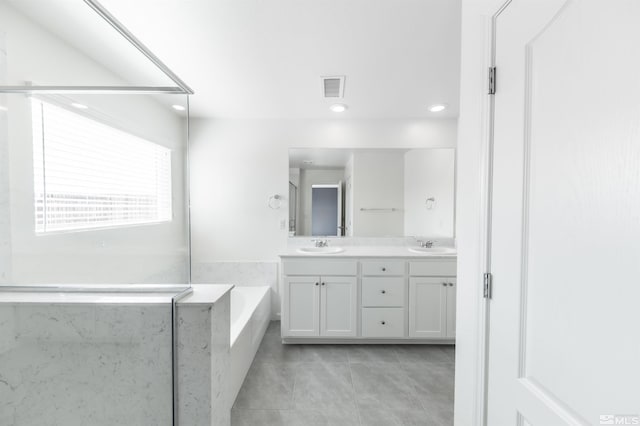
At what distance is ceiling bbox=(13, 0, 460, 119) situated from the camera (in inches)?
54.5

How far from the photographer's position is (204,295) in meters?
1.04

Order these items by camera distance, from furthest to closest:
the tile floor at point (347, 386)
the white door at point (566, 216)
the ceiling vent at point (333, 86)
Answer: the ceiling vent at point (333, 86) → the tile floor at point (347, 386) → the white door at point (566, 216)

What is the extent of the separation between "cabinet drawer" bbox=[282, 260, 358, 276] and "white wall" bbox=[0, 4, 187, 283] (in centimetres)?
130

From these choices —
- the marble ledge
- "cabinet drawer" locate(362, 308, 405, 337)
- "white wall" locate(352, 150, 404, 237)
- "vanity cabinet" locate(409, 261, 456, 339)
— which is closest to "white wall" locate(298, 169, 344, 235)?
"white wall" locate(352, 150, 404, 237)

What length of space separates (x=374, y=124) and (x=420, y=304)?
78.2 inches

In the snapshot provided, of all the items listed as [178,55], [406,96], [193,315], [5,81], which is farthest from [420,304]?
[5,81]

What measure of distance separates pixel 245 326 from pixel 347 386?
0.90 metres

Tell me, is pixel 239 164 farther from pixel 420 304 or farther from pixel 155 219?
pixel 420 304

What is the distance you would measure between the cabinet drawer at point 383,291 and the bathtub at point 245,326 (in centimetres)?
104

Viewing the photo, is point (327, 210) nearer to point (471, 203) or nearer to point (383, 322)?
point (383, 322)

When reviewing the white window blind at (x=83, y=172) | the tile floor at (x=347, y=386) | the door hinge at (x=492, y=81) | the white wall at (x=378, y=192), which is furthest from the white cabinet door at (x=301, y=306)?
the door hinge at (x=492, y=81)

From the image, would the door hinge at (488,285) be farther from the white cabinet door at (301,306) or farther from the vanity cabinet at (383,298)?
the white cabinet door at (301,306)

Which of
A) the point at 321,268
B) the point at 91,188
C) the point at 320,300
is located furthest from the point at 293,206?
the point at 91,188

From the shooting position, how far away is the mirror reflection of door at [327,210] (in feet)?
10.1
